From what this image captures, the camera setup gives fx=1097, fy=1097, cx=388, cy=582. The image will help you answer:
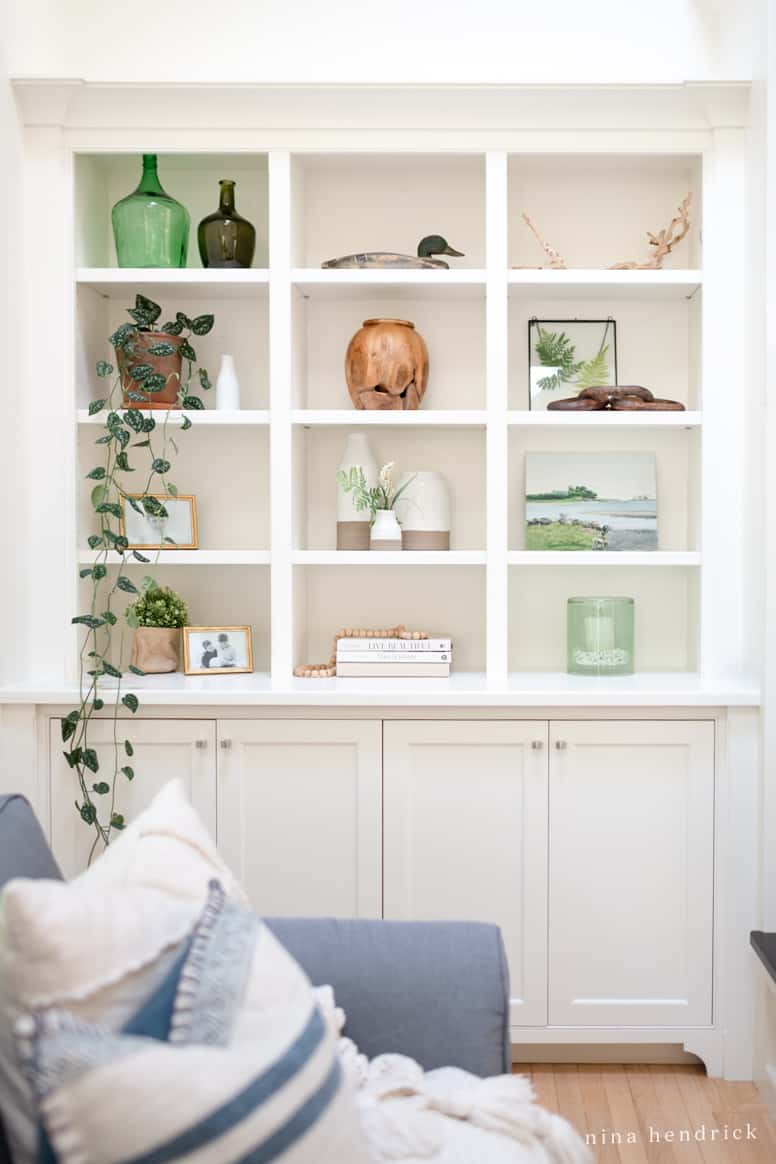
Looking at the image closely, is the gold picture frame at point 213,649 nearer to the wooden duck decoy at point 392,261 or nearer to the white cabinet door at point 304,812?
the white cabinet door at point 304,812

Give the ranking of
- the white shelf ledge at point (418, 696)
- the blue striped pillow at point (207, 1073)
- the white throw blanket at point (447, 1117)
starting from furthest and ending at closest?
the white shelf ledge at point (418, 696) → the white throw blanket at point (447, 1117) → the blue striped pillow at point (207, 1073)

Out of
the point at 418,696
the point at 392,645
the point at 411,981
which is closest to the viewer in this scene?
the point at 411,981

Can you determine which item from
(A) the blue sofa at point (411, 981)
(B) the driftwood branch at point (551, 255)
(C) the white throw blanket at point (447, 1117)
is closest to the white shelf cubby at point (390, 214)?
(B) the driftwood branch at point (551, 255)

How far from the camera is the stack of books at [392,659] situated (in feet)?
9.37

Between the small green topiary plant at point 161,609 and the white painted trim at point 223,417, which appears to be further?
the small green topiary plant at point 161,609

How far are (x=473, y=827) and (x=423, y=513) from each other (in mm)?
839

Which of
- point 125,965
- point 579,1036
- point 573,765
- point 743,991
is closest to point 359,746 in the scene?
point 573,765

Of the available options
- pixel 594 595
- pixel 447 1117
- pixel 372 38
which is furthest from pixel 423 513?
pixel 447 1117

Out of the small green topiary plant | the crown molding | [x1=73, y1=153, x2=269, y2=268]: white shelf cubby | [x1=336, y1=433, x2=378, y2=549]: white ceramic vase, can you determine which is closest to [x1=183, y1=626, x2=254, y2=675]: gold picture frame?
the small green topiary plant

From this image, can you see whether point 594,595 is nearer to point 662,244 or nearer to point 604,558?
point 604,558

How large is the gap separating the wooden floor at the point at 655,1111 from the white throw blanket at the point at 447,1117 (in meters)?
0.94

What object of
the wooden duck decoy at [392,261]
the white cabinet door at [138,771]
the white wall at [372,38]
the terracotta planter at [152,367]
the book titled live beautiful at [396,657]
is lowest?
the white cabinet door at [138,771]

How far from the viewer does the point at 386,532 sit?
2898mm

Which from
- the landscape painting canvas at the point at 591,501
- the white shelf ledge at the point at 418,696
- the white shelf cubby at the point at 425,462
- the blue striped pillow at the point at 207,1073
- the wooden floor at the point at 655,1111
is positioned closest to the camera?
the blue striped pillow at the point at 207,1073
